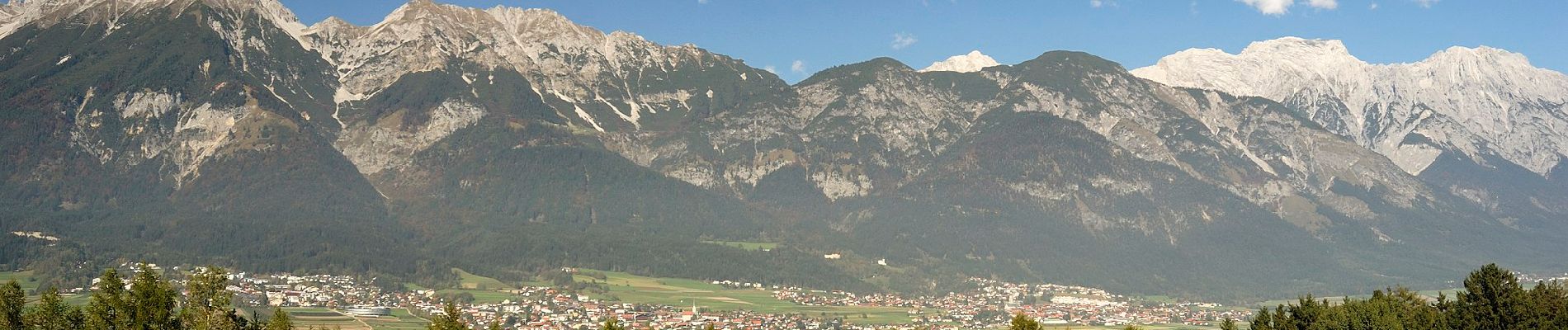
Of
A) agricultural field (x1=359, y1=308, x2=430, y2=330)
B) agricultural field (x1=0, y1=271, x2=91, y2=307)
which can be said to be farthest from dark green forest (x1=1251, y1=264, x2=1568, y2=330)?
agricultural field (x1=0, y1=271, x2=91, y2=307)

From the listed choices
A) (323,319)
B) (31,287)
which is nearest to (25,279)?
(31,287)

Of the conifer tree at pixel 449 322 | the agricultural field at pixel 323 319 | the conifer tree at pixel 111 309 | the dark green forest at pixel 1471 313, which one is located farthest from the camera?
the agricultural field at pixel 323 319

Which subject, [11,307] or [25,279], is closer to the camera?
[11,307]

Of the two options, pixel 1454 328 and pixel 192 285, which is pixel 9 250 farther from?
pixel 1454 328

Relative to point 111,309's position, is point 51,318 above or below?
below

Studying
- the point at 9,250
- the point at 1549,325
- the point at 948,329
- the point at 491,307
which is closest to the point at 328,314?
the point at 491,307

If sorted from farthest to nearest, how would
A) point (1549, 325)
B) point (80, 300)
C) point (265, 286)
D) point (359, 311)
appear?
point (265, 286)
point (359, 311)
point (80, 300)
point (1549, 325)

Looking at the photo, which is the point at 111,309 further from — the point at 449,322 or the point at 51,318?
the point at 449,322

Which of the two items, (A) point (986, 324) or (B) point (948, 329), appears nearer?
(B) point (948, 329)

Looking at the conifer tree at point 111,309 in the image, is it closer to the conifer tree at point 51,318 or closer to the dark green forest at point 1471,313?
the conifer tree at point 51,318

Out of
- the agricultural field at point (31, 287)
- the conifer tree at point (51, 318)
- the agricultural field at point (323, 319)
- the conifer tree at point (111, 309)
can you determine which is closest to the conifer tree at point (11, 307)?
the conifer tree at point (51, 318)

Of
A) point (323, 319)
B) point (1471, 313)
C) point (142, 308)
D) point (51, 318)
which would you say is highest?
point (323, 319)
